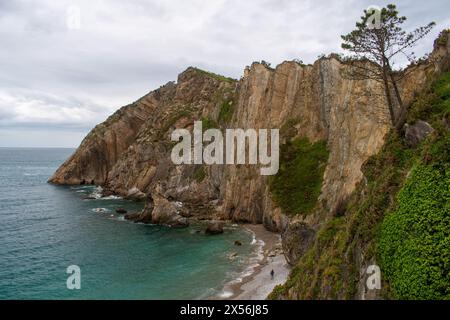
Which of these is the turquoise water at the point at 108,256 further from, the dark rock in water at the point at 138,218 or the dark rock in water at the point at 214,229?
the dark rock in water at the point at 138,218

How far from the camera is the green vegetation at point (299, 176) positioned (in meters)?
57.0

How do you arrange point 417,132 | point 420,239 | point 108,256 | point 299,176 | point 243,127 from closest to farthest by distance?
point 420,239 < point 417,132 < point 108,256 < point 299,176 < point 243,127

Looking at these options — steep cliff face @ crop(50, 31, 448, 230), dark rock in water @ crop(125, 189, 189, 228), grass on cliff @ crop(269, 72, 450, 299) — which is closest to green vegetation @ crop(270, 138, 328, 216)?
steep cliff face @ crop(50, 31, 448, 230)

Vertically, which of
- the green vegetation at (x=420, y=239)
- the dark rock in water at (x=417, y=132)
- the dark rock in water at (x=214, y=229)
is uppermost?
the dark rock in water at (x=417, y=132)

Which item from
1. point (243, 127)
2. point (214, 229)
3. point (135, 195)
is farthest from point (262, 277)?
point (135, 195)

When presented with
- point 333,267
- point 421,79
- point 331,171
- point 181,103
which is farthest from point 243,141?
point 333,267

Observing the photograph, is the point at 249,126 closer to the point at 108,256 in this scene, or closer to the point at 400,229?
the point at 108,256

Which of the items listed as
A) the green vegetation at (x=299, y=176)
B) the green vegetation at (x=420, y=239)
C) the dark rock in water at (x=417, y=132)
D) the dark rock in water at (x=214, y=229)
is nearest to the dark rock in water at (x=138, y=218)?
the dark rock in water at (x=214, y=229)

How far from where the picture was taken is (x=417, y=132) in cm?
2112

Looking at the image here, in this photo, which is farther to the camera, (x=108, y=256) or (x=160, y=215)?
(x=160, y=215)

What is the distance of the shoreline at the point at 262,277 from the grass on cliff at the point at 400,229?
1102 centimetres

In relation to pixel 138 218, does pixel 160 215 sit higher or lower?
higher

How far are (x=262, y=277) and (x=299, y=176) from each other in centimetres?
2371
